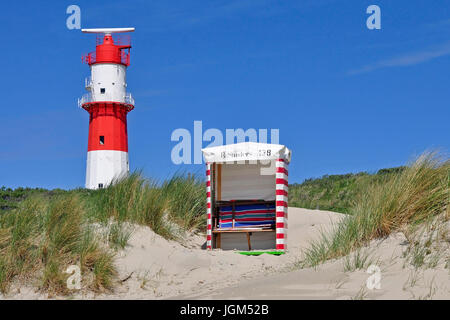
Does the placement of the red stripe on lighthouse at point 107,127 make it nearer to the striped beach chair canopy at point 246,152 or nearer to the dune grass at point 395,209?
the striped beach chair canopy at point 246,152

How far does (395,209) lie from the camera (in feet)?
30.7

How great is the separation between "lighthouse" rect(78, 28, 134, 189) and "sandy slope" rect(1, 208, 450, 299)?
20564 mm

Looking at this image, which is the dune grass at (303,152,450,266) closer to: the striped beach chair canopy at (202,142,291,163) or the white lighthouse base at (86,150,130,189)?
the striped beach chair canopy at (202,142,291,163)

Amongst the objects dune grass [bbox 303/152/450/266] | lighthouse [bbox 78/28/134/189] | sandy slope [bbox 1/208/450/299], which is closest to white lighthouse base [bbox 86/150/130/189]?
lighthouse [bbox 78/28/134/189]

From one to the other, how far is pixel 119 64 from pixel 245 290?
28.8 m

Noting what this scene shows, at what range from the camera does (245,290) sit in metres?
7.68

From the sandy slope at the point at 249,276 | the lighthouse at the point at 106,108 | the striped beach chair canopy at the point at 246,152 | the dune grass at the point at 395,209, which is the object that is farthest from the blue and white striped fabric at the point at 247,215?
the lighthouse at the point at 106,108

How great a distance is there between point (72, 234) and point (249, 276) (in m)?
2.98

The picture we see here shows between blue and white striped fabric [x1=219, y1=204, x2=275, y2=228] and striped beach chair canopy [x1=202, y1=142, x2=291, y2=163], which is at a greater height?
striped beach chair canopy [x1=202, y1=142, x2=291, y2=163]

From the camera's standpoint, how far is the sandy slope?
280 inches

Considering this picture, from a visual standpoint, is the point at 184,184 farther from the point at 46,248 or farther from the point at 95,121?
the point at 95,121

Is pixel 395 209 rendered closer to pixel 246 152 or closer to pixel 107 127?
pixel 246 152
